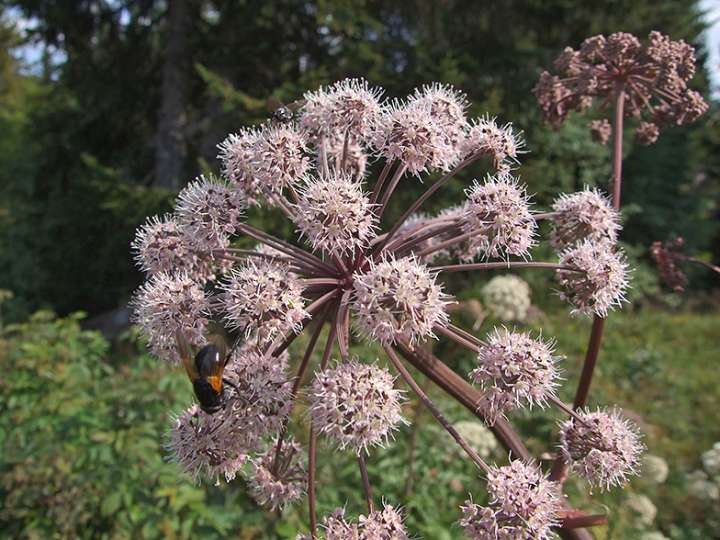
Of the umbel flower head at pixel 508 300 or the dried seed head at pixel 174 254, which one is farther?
the umbel flower head at pixel 508 300

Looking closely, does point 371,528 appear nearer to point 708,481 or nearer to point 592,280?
point 592,280

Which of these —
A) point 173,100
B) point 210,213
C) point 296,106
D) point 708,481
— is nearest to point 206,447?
point 210,213

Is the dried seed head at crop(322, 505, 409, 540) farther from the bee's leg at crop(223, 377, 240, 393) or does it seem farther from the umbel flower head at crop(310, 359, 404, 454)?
the bee's leg at crop(223, 377, 240, 393)

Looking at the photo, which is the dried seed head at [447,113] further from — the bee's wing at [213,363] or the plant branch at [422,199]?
the bee's wing at [213,363]

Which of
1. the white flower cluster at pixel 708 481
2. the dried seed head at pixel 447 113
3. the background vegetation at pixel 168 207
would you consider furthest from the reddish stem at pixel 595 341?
the white flower cluster at pixel 708 481

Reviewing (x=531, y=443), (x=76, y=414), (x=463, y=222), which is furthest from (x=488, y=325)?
(x=463, y=222)

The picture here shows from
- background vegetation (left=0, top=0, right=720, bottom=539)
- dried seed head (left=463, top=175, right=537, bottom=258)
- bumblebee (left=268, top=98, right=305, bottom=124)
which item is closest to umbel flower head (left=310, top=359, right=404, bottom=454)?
dried seed head (left=463, top=175, right=537, bottom=258)

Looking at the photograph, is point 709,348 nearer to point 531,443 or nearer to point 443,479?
point 531,443
